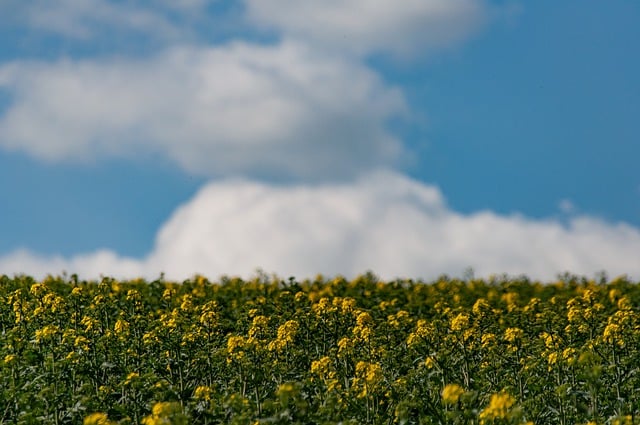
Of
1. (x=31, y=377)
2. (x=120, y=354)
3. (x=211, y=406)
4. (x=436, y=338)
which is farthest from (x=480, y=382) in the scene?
(x=31, y=377)

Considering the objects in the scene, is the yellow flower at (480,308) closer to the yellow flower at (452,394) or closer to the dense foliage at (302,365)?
the dense foliage at (302,365)

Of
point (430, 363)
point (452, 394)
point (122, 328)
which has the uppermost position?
point (122, 328)

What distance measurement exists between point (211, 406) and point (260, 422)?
3.91ft

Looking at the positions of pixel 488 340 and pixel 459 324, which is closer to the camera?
pixel 459 324

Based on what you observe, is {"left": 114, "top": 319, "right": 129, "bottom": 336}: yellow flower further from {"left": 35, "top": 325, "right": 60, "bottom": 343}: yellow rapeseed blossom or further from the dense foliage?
{"left": 35, "top": 325, "right": 60, "bottom": 343}: yellow rapeseed blossom

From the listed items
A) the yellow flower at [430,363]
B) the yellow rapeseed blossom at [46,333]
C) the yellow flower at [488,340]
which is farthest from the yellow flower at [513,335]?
the yellow rapeseed blossom at [46,333]

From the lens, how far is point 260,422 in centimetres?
1027

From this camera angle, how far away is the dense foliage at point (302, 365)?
11.6 metres

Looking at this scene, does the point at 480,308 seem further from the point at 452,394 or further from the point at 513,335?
the point at 452,394

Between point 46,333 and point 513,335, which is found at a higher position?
point 46,333

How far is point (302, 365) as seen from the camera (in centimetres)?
1494

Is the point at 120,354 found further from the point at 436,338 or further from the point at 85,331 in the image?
the point at 436,338

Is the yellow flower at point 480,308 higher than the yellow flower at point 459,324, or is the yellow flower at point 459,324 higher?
the yellow flower at point 480,308

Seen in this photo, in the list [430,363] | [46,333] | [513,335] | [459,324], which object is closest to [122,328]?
[46,333]
